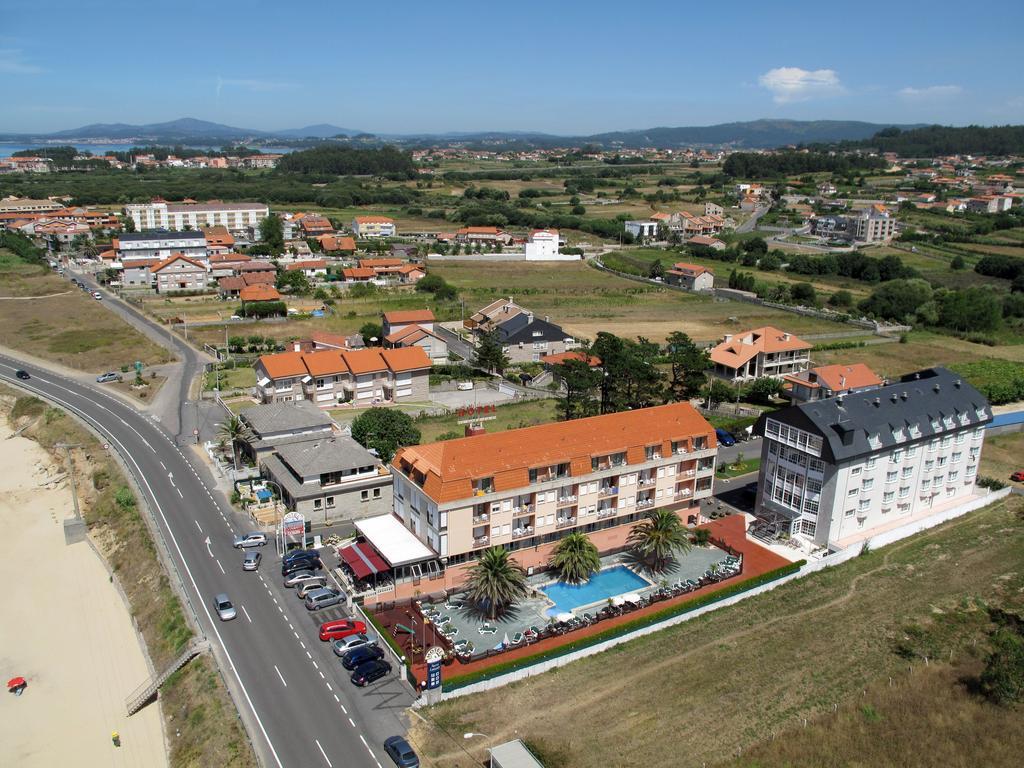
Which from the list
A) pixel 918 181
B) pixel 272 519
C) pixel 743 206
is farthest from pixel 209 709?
pixel 918 181

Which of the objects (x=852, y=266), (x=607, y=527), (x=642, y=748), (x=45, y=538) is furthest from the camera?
(x=852, y=266)

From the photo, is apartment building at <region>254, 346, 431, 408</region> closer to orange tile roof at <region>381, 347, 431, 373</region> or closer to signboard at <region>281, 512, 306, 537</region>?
orange tile roof at <region>381, 347, 431, 373</region>

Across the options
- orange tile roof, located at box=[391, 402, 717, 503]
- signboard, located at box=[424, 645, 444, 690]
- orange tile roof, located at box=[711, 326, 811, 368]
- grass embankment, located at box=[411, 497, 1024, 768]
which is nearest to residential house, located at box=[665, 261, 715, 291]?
orange tile roof, located at box=[711, 326, 811, 368]

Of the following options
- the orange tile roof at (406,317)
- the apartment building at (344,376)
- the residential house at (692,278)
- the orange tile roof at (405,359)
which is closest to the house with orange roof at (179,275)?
the orange tile roof at (406,317)

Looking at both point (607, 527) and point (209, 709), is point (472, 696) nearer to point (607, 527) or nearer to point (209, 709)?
point (209, 709)

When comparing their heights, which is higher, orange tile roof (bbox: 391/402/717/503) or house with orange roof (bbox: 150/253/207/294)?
orange tile roof (bbox: 391/402/717/503)

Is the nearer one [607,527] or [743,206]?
[607,527]

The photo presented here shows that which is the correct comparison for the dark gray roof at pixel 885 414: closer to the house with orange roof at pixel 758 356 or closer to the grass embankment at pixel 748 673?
the grass embankment at pixel 748 673
